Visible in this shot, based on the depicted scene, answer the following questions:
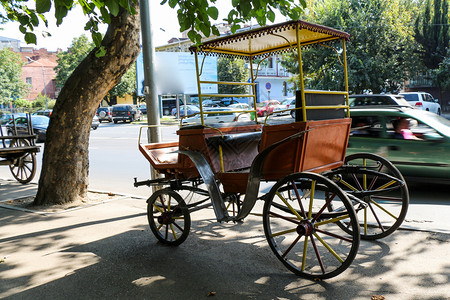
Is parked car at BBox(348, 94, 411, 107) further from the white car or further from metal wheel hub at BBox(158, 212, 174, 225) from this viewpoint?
metal wheel hub at BBox(158, 212, 174, 225)

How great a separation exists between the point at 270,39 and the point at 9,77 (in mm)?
58191

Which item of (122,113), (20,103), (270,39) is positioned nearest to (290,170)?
(270,39)

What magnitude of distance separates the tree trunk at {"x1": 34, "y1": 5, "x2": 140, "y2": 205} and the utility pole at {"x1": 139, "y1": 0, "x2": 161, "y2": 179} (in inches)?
15.9

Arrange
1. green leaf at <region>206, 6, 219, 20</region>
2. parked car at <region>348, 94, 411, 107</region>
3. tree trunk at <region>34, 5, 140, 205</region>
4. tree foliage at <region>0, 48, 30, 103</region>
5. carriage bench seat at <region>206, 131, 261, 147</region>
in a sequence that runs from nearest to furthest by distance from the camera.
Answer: green leaf at <region>206, 6, 219, 20</region>, carriage bench seat at <region>206, 131, 261, 147</region>, tree trunk at <region>34, 5, 140, 205</region>, parked car at <region>348, 94, 411, 107</region>, tree foliage at <region>0, 48, 30, 103</region>

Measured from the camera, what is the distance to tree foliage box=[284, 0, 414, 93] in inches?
921

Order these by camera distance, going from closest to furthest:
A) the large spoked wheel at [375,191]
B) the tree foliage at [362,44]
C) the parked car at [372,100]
Result: the large spoked wheel at [375,191], the parked car at [372,100], the tree foliage at [362,44]

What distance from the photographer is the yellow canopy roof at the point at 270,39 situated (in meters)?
4.62

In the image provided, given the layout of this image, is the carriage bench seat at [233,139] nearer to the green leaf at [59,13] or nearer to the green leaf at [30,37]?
the green leaf at [59,13]

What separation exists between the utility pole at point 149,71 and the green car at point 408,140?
3.31 metres

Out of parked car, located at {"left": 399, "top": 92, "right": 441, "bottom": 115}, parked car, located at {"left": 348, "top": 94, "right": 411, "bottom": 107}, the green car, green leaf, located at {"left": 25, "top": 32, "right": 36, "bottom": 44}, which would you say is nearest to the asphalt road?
the green car

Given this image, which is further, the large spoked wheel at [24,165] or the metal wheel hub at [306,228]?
the large spoked wheel at [24,165]

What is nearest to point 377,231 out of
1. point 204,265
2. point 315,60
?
point 204,265

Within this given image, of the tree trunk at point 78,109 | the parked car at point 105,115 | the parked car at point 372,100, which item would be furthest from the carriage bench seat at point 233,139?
the parked car at point 105,115

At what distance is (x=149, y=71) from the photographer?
699cm
